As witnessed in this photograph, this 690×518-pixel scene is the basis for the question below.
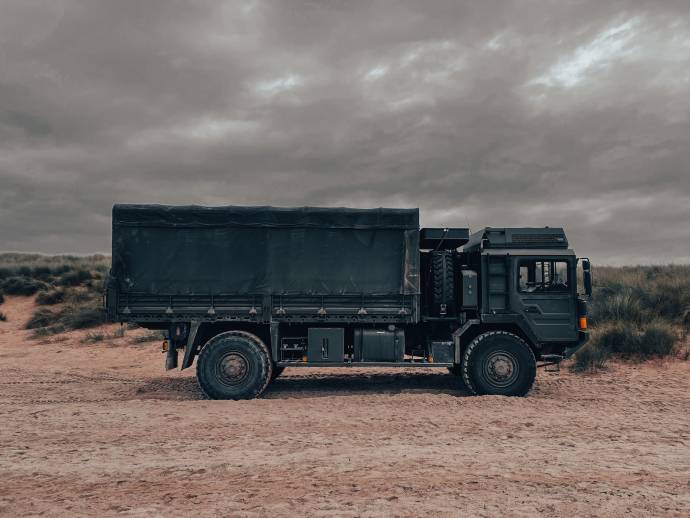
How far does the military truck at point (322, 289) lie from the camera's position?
32.8 ft

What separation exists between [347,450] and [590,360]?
960 cm

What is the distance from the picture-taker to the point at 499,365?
32.7 feet

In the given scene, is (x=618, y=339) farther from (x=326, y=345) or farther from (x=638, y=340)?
(x=326, y=345)

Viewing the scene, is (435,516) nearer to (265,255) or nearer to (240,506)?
(240,506)

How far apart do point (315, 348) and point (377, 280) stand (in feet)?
5.89

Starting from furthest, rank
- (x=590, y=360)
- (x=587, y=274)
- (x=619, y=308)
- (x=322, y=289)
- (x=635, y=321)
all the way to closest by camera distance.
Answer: (x=619, y=308)
(x=635, y=321)
(x=590, y=360)
(x=322, y=289)
(x=587, y=274)

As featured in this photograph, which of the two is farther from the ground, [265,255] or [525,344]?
[265,255]

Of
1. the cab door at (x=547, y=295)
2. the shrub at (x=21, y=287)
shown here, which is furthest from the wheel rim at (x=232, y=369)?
the shrub at (x=21, y=287)

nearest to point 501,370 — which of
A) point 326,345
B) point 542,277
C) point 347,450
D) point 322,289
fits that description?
point 542,277

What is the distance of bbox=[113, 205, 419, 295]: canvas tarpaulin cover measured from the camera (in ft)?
33.0

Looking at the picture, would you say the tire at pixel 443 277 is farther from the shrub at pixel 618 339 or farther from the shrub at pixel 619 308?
the shrub at pixel 619 308

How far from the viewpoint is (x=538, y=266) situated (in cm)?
1026

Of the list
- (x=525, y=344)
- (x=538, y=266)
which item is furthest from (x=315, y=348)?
(x=538, y=266)

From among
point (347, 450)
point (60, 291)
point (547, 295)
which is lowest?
point (347, 450)
